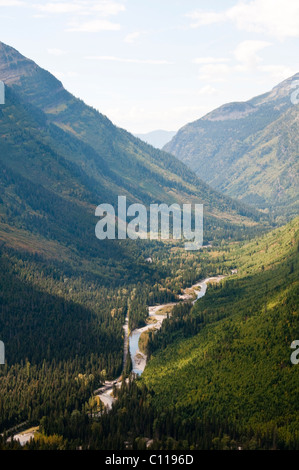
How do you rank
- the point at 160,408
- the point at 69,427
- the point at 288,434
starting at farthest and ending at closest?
the point at 160,408
the point at 69,427
the point at 288,434

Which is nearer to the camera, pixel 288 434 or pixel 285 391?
pixel 288 434
